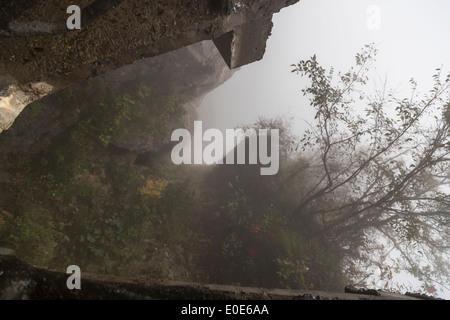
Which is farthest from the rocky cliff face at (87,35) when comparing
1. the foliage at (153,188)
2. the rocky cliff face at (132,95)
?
the foliage at (153,188)

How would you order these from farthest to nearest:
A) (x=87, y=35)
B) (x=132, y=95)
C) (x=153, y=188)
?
(x=153, y=188), (x=132, y=95), (x=87, y=35)

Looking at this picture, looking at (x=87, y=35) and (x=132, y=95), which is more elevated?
(x=132, y=95)

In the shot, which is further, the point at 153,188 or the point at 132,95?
the point at 153,188

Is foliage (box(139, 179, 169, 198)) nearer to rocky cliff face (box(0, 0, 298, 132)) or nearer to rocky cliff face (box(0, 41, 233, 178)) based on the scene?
rocky cliff face (box(0, 41, 233, 178))

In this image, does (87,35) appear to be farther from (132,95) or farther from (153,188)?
(153,188)

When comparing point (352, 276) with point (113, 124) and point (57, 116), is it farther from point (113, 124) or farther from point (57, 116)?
point (57, 116)

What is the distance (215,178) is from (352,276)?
705 centimetres

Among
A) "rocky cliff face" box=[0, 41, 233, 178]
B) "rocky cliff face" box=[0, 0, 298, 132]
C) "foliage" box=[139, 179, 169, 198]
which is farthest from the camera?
"foliage" box=[139, 179, 169, 198]

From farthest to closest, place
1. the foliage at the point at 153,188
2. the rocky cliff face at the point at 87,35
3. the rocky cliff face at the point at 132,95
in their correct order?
the foliage at the point at 153,188, the rocky cliff face at the point at 132,95, the rocky cliff face at the point at 87,35

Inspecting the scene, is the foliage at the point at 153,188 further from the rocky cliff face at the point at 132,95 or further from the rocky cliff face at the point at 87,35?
the rocky cliff face at the point at 87,35

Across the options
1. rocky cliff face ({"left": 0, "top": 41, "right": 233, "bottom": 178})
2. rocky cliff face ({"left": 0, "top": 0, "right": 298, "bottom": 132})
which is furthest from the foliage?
rocky cliff face ({"left": 0, "top": 0, "right": 298, "bottom": 132})

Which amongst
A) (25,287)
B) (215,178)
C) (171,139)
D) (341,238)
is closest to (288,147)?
(215,178)

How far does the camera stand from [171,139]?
1047 cm

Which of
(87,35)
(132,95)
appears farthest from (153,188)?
(87,35)
